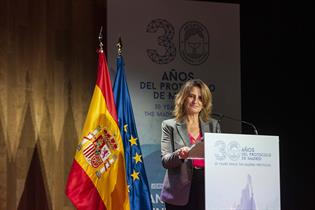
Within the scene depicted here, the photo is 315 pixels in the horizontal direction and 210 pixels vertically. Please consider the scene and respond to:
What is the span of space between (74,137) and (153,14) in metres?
1.39

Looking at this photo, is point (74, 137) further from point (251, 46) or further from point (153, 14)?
point (251, 46)

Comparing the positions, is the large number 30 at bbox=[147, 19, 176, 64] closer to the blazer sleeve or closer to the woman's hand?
the blazer sleeve

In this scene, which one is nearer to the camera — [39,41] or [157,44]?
[39,41]

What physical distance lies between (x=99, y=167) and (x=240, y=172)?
4.20ft

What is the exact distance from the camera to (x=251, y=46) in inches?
210

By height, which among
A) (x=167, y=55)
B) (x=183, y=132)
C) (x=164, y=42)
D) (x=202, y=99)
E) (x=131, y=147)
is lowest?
(x=131, y=147)

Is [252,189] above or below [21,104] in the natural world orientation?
below

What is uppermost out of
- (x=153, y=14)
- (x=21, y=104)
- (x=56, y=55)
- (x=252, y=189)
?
(x=153, y=14)

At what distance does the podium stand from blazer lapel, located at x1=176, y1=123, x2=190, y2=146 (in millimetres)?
557

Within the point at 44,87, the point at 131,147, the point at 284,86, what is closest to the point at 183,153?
the point at 131,147

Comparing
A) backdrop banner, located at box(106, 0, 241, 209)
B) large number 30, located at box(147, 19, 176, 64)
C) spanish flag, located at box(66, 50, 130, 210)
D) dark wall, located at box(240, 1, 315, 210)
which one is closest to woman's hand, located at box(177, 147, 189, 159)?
spanish flag, located at box(66, 50, 130, 210)

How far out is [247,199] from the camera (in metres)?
3.22

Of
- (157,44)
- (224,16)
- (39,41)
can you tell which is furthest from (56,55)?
(224,16)

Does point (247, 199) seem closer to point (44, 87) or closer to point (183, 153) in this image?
point (183, 153)
